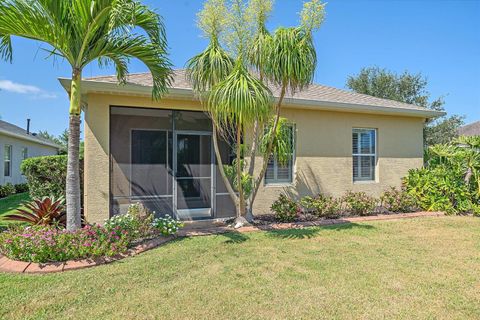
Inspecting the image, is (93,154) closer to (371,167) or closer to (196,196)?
(196,196)

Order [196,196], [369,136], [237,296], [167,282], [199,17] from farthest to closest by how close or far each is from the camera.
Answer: [369,136], [196,196], [199,17], [167,282], [237,296]

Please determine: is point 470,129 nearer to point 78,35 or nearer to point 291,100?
point 291,100

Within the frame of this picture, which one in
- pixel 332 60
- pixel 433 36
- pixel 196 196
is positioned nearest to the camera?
pixel 332 60

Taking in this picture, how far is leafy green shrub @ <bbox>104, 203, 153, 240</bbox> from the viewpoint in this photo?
6.21 meters

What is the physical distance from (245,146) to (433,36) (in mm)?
11975

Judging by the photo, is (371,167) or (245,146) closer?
(245,146)

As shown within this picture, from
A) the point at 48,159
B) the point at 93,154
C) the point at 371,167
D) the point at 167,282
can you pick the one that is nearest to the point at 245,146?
the point at 93,154

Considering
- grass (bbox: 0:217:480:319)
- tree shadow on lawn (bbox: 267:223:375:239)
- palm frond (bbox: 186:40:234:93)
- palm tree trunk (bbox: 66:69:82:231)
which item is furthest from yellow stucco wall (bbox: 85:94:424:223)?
grass (bbox: 0:217:480:319)

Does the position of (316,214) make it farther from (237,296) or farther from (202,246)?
(237,296)

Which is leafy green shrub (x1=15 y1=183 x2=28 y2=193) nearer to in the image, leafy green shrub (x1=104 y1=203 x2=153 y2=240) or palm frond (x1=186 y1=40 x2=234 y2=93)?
leafy green shrub (x1=104 y1=203 x2=153 y2=240)

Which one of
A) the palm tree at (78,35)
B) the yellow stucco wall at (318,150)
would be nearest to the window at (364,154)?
the yellow stucco wall at (318,150)

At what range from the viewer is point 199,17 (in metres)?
7.09

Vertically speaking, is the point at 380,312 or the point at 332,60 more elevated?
the point at 332,60

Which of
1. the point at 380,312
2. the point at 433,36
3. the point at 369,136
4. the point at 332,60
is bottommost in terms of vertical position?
the point at 380,312
